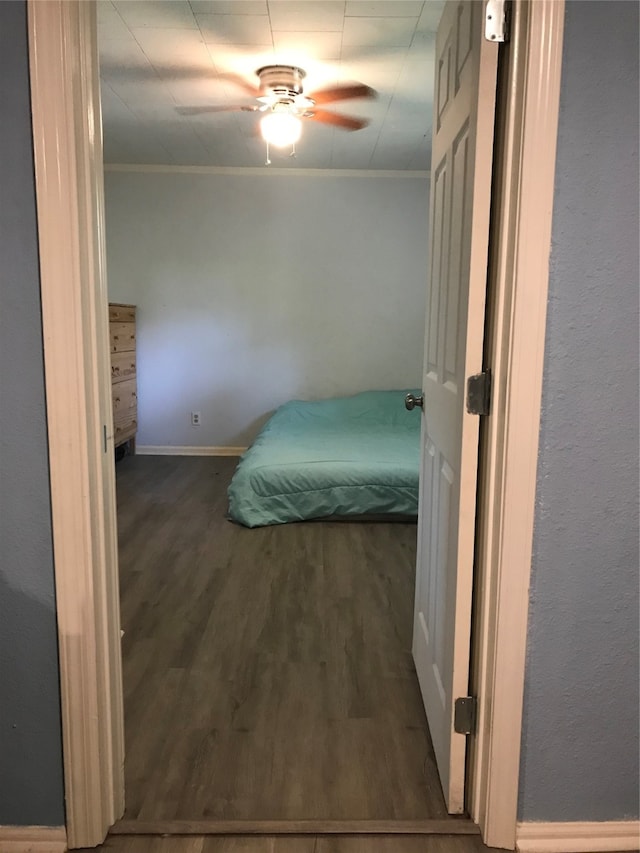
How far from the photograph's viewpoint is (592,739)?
143 centimetres

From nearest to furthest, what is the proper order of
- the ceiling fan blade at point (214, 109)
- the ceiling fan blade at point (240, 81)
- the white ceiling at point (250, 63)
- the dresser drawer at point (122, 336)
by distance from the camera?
the white ceiling at point (250, 63) → the ceiling fan blade at point (240, 81) → the ceiling fan blade at point (214, 109) → the dresser drawer at point (122, 336)

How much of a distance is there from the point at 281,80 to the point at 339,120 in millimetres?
733

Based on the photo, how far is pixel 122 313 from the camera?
4965 mm

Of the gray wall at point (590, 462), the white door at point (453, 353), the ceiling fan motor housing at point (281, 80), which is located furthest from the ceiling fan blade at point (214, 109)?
the gray wall at point (590, 462)

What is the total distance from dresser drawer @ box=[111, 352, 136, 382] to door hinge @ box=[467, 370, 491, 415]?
3.64 meters

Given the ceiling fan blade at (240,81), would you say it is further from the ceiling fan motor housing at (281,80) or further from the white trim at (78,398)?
the white trim at (78,398)

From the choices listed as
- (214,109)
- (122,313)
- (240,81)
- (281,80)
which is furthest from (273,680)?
(122,313)

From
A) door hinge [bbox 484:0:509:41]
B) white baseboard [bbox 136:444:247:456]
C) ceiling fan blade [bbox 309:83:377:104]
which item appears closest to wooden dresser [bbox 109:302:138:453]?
white baseboard [bbox 136:444:247:456]

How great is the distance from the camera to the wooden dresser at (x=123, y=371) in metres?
4.73

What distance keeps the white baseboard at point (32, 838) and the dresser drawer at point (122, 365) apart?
136 inches

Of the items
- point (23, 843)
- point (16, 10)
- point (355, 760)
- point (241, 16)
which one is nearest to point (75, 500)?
point (23, 843)

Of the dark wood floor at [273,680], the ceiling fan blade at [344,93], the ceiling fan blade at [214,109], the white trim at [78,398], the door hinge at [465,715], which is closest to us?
the white trim at [78,398]

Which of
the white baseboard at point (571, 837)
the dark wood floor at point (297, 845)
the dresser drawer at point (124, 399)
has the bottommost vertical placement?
the dark wood floor at point (297, 845)

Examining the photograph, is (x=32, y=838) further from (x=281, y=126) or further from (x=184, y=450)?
(x=184, y=450)
